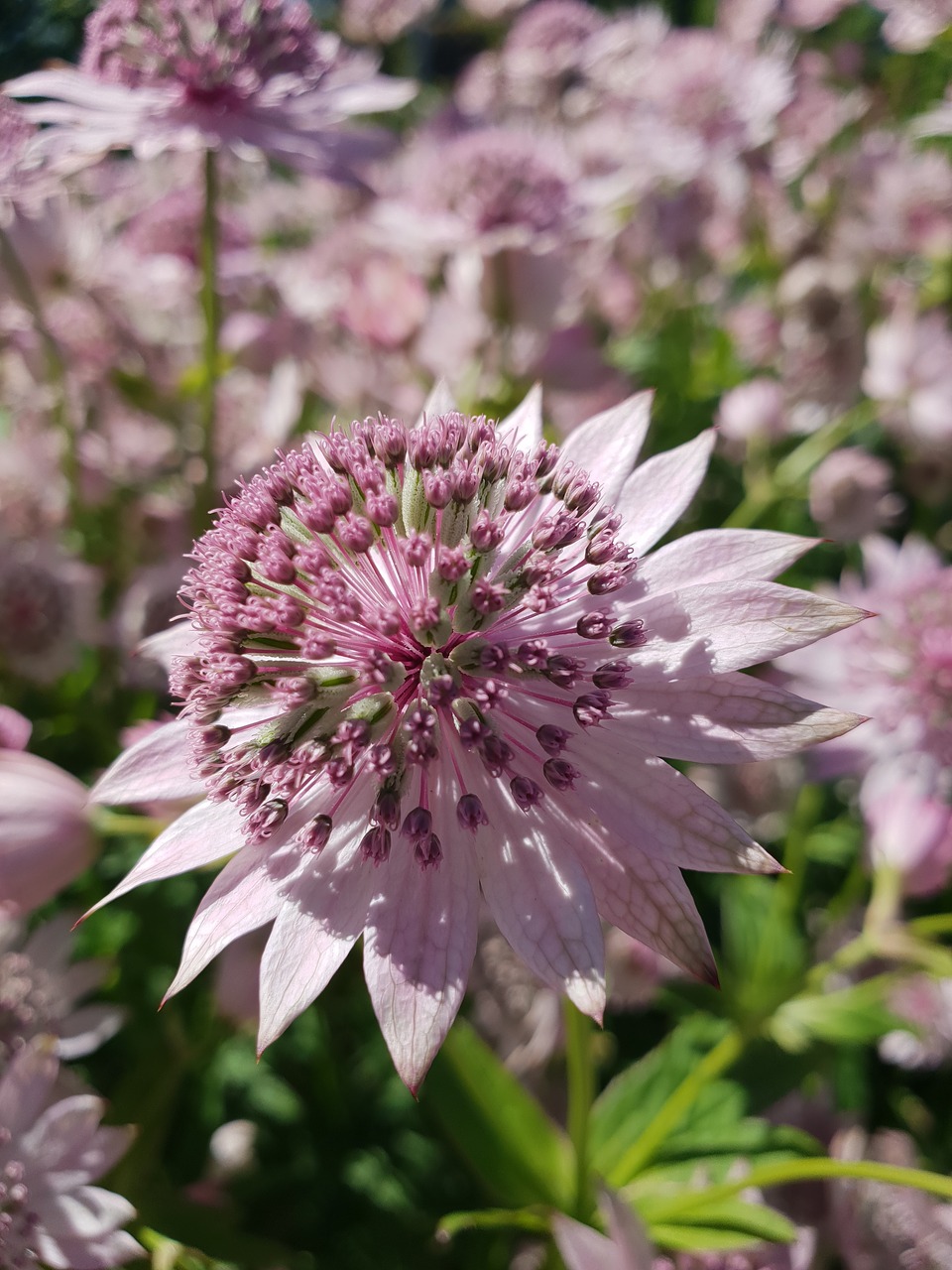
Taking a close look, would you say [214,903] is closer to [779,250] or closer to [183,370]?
[183,370]

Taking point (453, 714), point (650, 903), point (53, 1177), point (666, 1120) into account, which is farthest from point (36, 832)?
point (666, 1120)

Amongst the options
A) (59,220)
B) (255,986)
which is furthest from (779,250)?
(255,986)

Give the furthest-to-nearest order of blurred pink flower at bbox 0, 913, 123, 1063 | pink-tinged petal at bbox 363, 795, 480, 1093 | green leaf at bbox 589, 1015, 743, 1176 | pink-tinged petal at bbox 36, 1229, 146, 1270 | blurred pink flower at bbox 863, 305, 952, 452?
blurred pink flower at bbox 863, 305, 952, 452
green leaf at bbox 589, 1015, 743, 1176
blurred pink flower at bbox 0, 913, 123, 1063
pink-tinged petal at bbox 36, 1229, 146, 1270
pink-tinged petal at bbox 363, 795, 480, 1093

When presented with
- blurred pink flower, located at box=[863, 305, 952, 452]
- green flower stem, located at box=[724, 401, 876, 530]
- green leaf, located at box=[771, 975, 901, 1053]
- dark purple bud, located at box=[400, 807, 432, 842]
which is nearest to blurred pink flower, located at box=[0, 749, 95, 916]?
dark purple bud, located at box=[400, 807, 432, 842]

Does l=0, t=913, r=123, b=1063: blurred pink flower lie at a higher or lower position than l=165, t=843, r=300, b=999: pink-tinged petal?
lower

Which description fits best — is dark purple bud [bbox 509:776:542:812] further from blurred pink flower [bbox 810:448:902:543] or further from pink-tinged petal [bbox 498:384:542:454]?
blurred pink flower [bbox 810:448:902:543]

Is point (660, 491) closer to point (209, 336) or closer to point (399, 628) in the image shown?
point (399, 628)

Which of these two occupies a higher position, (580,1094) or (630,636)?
(630,636)
